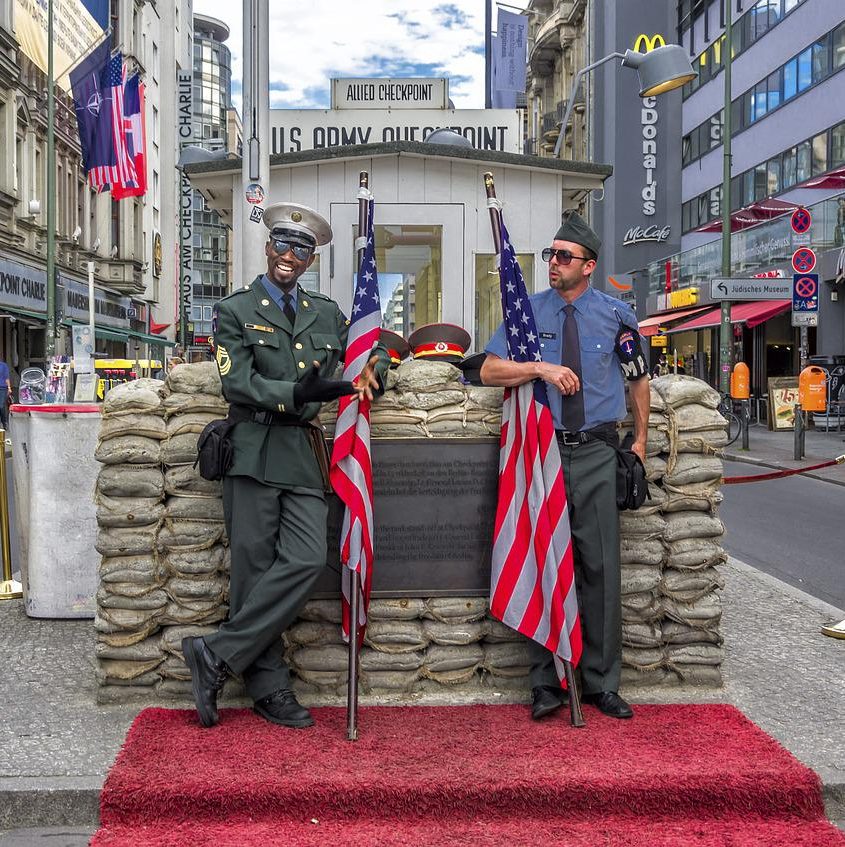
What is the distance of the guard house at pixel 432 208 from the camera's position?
8.90 metres

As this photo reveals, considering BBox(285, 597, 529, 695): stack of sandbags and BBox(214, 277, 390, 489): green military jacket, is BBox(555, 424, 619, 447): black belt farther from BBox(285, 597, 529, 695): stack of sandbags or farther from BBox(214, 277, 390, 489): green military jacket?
BBox(214, 277, 390, 489): green military jacket

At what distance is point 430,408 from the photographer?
5188 millimetres

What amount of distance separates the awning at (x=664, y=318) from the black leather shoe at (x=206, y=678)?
36546mm

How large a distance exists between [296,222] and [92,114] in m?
27.1

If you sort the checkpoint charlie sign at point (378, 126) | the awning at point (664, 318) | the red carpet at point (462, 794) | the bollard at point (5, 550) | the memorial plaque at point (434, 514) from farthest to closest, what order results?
the awning at point (664, 318)
the checkpoint charlie sign at point (378, 126)
the bollard at point (5, 550)
the memorial plaque at point (434, 514)
the red carpet at point (462, 794)

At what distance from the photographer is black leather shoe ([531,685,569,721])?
4746 millimetres

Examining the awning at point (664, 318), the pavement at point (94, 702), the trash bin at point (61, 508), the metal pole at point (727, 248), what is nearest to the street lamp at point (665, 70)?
the pavement at point (94, 702)

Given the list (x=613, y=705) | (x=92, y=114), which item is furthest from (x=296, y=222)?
(x=92, y=114)

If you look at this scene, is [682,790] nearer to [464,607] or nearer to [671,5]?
[464,607]

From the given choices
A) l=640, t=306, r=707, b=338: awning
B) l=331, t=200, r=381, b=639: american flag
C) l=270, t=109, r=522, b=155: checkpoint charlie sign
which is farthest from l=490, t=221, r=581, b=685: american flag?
l=640, t=306, r=707, b=338: awning

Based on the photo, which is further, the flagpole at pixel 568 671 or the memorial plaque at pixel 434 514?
the memorial plaque at pixel 434 514

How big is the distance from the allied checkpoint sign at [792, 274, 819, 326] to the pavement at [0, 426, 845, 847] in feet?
44.0

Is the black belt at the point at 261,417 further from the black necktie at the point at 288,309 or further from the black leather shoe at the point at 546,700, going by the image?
the black leather shoe at the point at 546,700

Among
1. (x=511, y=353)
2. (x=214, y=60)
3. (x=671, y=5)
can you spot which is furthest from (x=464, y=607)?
(x=214, y=60)
